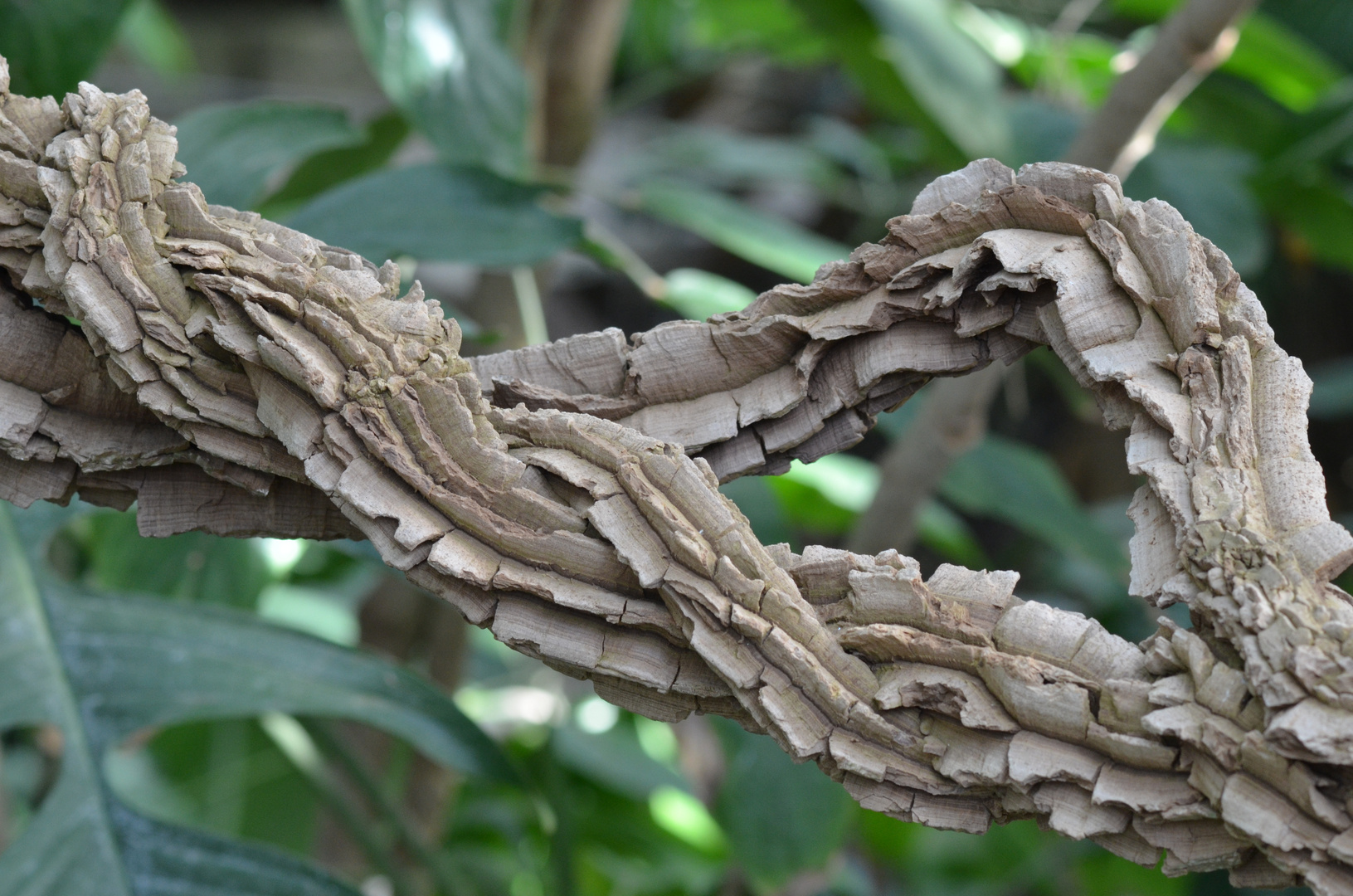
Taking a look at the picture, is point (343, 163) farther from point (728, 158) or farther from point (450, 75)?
point (728, 158)

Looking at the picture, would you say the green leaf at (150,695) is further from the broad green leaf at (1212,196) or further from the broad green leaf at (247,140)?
the broad green leaf at (1212,196)

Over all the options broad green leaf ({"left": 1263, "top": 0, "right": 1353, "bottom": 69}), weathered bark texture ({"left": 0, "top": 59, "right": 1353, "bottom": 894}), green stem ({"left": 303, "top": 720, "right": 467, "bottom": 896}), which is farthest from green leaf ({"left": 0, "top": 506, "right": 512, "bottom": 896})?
broad green leaf ({"left": 1263, "top": 0, "right": 1353, "bottom": 69})

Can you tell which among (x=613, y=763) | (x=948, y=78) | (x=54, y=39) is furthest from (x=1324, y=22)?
(x=54, y=39)

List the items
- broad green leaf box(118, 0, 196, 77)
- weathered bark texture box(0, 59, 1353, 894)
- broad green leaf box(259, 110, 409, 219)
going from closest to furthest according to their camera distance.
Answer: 1. weathered bark texture box(0, 59, 1353, 894)
2. broad green leaf box(259, 110, 409, 219)
3. broad green leaf box(118, 0, 196, 77)

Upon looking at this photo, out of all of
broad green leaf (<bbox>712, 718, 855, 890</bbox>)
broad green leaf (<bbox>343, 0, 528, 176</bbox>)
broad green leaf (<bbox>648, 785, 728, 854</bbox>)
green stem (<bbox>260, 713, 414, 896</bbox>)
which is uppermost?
broad green leaf (<bbox>343, 0, 528, 176</bbox>)

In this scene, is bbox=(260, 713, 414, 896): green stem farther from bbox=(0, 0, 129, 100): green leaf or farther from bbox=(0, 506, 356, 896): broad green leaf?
bbox=(0, 0, 129, 100): green leaf

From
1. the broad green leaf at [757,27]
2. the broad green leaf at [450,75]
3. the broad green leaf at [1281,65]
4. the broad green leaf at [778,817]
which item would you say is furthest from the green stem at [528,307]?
the broad green leaf at [1281,65]
